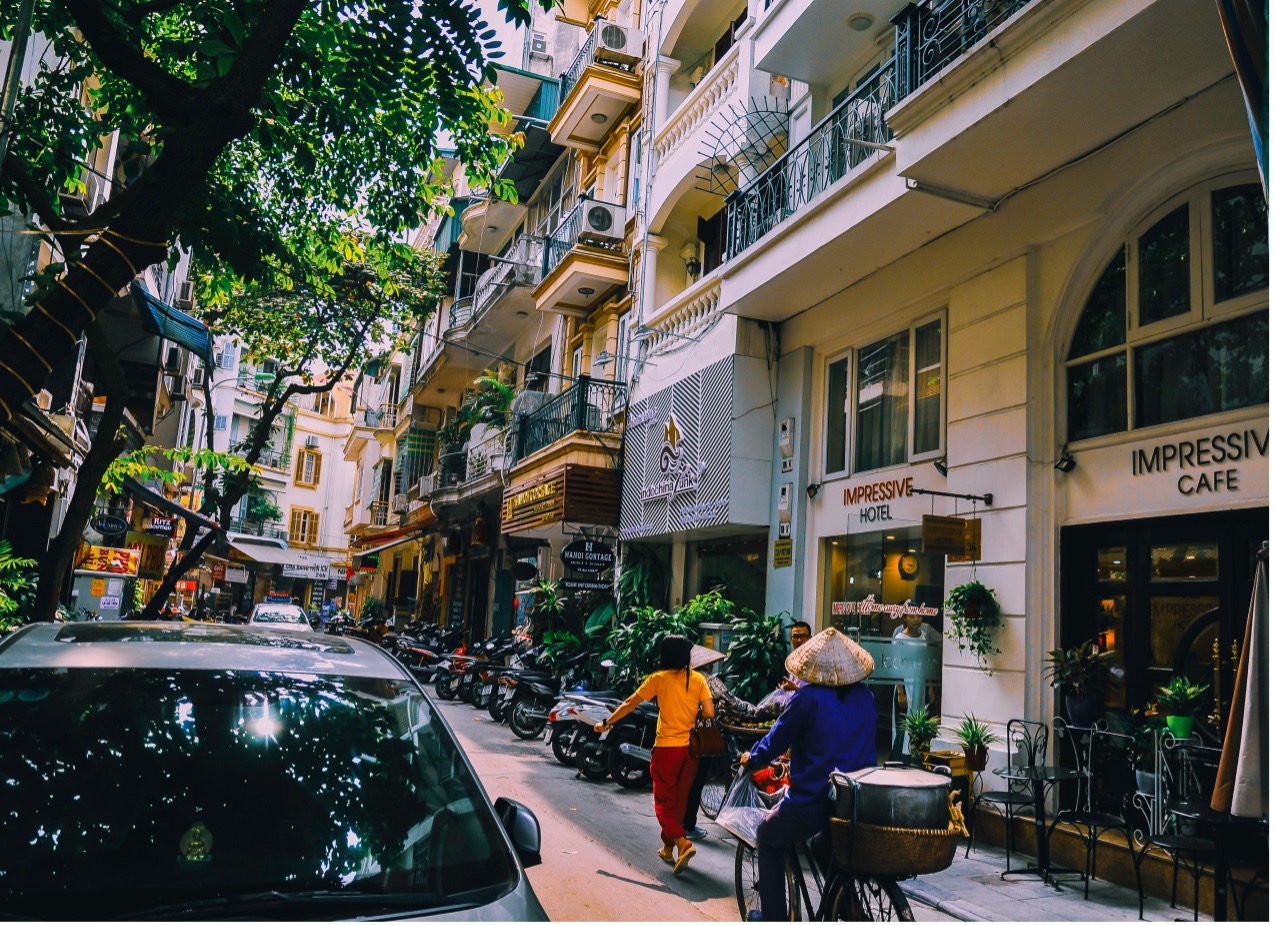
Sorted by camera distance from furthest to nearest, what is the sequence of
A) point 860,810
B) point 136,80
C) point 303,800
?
point 136,80
point 860,810
point 303,800

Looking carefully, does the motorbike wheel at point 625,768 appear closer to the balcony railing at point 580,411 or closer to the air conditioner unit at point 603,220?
the balcony railing at point 580,411

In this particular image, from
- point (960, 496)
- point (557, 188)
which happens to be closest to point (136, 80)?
point (960, 496)

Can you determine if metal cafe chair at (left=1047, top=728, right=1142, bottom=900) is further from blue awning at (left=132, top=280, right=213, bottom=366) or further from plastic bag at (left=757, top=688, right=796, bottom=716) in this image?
blue awning at (left=132, top=280, right=213, bottom=366)

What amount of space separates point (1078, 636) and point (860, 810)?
17.2ft

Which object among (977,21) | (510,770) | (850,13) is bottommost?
(510,770)

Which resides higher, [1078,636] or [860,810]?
[1078,636]

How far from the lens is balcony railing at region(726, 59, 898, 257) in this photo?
10.7 m

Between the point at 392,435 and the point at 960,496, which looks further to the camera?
the point at 392,435

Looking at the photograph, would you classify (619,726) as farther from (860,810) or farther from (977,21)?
(977,21)

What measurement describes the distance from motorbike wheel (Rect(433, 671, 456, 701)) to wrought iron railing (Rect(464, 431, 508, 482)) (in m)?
4.69

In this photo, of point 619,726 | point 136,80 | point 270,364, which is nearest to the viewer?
point 136,80

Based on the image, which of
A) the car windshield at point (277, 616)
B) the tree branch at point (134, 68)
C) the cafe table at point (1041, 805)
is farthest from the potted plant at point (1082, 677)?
the car windshield at point (277, 616)

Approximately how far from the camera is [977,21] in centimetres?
833

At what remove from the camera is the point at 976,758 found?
28.3 feet
